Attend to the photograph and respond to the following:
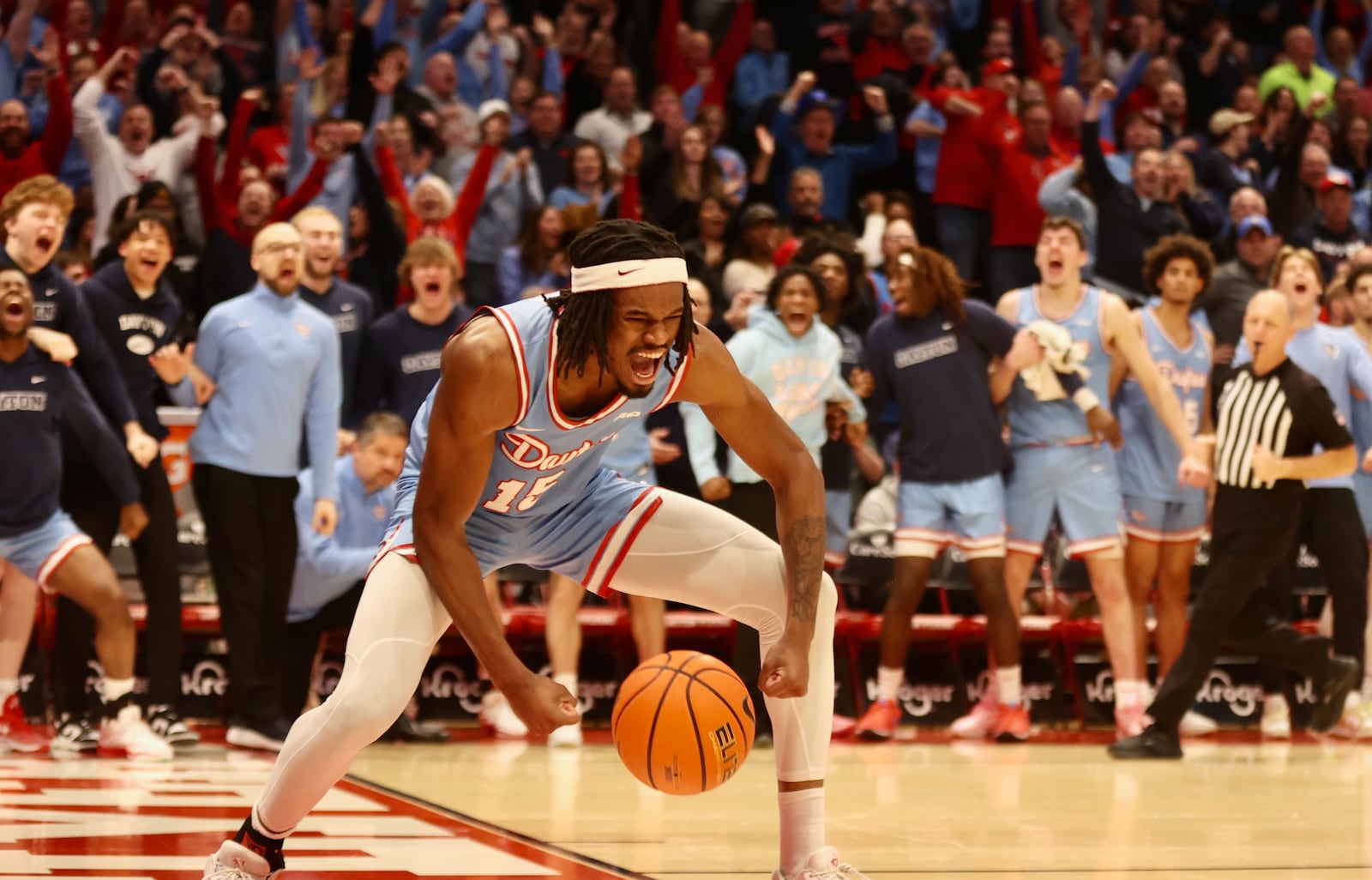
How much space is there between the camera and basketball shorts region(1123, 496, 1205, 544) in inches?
354

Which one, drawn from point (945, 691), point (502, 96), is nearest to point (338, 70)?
point (502, 96)

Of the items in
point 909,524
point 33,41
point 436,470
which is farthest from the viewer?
point 33,41

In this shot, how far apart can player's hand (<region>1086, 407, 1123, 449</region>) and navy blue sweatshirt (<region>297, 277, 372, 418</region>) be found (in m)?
3.59

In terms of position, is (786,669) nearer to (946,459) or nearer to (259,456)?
(259,456)

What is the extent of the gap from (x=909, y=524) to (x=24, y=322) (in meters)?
4.14

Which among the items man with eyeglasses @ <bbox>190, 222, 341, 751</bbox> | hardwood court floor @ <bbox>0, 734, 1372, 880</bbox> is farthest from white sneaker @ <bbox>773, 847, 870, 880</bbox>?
man with eyeglasses @ <bbox>190, 222, 341, 751</bbox>

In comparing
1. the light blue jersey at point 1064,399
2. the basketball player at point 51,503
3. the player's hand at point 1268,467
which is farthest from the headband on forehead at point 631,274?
the light blue jersey at point 1064,399

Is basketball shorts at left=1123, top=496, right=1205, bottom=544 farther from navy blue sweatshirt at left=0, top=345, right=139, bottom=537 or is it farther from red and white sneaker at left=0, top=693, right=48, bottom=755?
red and white sneaker at left=0, top=693, right=48, bottom=755

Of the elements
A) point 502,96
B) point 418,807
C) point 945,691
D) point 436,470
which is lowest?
point 945,691

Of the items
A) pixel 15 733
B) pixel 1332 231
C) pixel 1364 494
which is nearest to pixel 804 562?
pixel 15 733

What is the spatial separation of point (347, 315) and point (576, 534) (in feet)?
15.0

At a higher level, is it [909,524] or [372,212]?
[372,212]

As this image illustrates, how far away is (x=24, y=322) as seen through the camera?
7.17 meters

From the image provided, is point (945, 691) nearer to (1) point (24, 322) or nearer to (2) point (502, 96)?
(1) point (24, 322)
